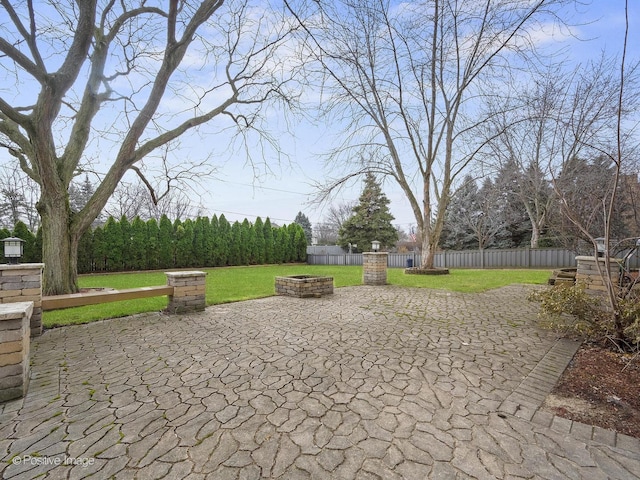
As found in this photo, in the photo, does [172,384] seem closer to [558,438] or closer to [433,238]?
[558,438]

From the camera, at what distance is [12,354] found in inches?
94.8

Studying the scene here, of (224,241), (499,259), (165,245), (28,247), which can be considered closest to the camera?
(28,247)

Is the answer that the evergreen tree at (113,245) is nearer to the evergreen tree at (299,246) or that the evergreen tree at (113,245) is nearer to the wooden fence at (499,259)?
Result: the evergreen tree at (299,246)

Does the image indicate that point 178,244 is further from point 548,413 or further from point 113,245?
point 548,413

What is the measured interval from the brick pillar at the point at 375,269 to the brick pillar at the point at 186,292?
530 cm

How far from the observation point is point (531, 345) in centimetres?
366

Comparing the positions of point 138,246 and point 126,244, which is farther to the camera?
point 138,246

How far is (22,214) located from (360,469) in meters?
28.8

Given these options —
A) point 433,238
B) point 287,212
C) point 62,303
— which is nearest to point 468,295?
point 433,238

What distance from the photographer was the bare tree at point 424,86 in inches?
365

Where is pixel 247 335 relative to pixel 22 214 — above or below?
below

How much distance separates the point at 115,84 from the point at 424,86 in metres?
10.5

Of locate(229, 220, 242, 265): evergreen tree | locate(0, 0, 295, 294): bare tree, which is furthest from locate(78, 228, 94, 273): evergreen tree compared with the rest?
locate(0, 0, 295, 294): bare tree

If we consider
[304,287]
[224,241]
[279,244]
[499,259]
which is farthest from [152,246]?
[499,259]
